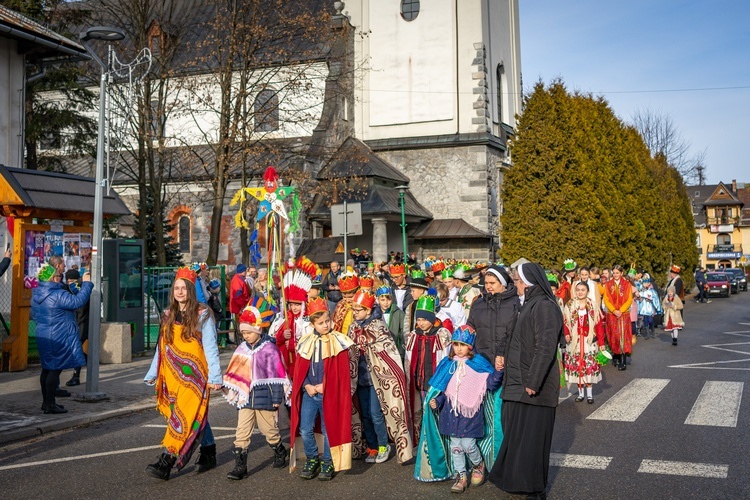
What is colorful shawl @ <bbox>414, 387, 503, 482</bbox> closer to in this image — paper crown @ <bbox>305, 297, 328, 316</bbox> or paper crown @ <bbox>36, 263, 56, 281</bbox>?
paper crown @ <bbox>305, 297, 328, 316</bbox>

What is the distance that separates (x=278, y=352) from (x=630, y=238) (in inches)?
1202

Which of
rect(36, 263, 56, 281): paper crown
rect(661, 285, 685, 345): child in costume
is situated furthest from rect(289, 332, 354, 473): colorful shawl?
rect(661, 285, 685, 345): child in costume

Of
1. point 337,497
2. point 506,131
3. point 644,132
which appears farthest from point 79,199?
point 644,132

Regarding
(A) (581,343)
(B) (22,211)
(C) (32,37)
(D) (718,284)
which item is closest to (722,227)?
(D) (718,284)

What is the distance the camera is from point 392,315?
8906 millimetres

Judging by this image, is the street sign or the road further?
the street sign

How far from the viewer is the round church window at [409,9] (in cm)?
3450

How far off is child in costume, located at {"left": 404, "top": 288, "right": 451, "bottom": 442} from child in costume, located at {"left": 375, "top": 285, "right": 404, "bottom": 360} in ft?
2.66

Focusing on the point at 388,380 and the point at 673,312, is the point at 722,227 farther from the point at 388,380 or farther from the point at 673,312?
the point at 388,380

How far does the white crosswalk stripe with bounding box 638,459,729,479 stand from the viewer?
6914mm

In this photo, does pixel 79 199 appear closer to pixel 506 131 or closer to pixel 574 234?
pixel 574 234

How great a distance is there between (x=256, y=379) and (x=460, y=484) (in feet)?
6.58

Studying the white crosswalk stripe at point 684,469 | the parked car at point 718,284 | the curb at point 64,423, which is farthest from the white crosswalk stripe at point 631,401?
the parked car at point 718,284

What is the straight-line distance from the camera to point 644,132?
56469mm
